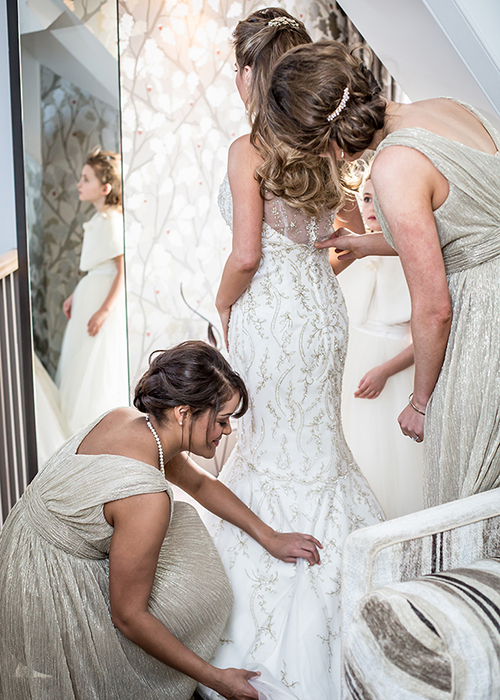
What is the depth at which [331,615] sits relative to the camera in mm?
1518

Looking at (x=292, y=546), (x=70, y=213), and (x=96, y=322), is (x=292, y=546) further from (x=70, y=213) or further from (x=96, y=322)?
(x=70, y=213)

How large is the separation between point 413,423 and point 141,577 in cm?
68

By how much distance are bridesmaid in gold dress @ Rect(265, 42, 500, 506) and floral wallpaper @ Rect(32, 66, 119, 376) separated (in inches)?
60.1

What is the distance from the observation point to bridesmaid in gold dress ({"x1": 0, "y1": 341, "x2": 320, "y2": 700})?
130 centimetres

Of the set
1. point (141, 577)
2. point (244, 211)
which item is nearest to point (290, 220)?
point (244, 211)

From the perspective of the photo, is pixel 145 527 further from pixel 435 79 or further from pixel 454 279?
pixel 435 79

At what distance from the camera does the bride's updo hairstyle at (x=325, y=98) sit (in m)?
1.20

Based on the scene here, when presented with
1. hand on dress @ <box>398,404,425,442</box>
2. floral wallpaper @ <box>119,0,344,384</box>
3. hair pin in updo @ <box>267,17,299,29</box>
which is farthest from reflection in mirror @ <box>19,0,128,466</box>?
hand on dress @ <box>398,404,425,442</box>

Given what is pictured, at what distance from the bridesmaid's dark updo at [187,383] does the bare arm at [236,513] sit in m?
0.24

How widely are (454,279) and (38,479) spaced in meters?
1.03

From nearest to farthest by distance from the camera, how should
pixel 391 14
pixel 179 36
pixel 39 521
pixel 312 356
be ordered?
pixel 39 521 < pixel 312 356 < pixel 391 14 < pixel 179 36

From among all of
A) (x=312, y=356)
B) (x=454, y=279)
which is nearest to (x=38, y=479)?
(x=312, y=356)

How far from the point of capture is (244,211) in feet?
5.22

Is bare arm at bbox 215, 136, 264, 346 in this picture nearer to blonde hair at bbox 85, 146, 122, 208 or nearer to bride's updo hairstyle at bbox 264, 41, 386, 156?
bride's updo hairstyle at bbox 264, 41, 386, 156
